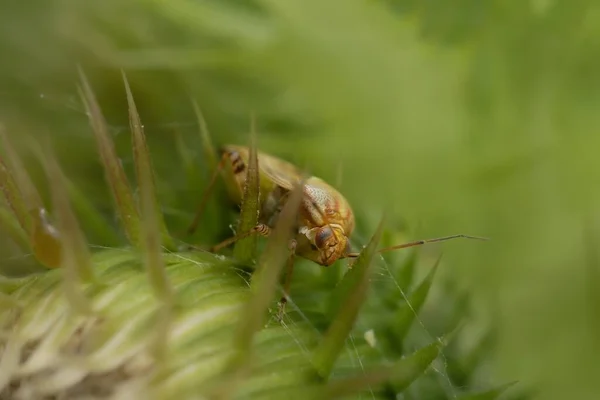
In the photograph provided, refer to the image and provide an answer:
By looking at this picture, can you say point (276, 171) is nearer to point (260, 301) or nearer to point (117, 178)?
point (117, 178)

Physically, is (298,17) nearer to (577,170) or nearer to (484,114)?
(484,114)

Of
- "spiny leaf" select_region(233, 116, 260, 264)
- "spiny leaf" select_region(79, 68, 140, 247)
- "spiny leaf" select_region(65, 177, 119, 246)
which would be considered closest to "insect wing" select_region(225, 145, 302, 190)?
"spiny leaf" select_region(233, 116, 260, 264)

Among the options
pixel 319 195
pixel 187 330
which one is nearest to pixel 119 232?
pixel 319 195

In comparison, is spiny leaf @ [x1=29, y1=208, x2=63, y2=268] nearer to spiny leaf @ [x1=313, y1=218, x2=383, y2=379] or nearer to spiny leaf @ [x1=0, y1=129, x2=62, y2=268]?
spiny leaf @ [x1=0, y1=129, x2=62, y2=268]

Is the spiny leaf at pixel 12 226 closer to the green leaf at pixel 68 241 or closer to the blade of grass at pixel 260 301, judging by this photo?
the green leaf at pixel 68 241

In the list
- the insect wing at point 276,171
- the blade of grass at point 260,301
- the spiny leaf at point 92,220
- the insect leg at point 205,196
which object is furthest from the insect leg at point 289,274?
the spiny leaf at point 92,220

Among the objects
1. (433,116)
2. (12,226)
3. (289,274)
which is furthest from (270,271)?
(433,116)
